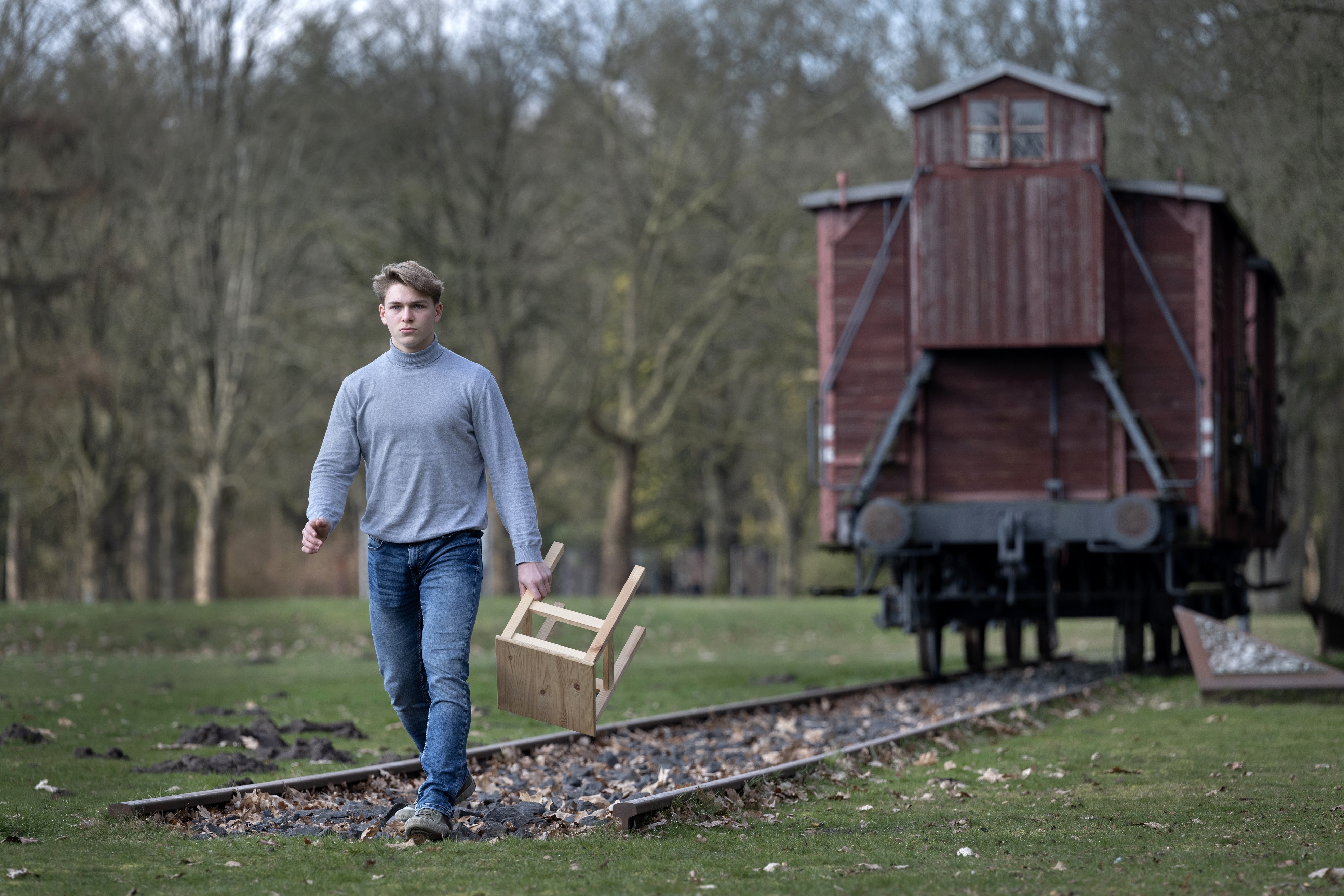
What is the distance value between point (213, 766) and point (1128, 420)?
27.6 feet

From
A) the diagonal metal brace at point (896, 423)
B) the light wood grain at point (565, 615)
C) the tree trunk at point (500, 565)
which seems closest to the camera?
the light wood grain at point (565, 615)

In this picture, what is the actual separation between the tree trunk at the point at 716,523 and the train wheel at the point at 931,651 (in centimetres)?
2699

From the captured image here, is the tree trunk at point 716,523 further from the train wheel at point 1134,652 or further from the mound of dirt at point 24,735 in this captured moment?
the mound of dirt at point 24,735

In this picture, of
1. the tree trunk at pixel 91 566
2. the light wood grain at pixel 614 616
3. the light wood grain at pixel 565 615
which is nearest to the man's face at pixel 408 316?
the light wood grain at pixel 565 615

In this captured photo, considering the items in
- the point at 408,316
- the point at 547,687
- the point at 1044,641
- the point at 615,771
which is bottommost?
the point at 1044,641

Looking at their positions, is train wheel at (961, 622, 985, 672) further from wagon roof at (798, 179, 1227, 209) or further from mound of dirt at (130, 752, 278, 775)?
mound of dirt at (130, 752, 278, 775)

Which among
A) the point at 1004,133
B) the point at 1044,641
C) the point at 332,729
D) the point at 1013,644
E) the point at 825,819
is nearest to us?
the point at 825,819

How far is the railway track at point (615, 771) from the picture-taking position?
6.40 metres

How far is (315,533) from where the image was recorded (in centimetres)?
602

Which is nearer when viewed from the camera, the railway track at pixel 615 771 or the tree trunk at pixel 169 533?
the railway track at pixel 615 771

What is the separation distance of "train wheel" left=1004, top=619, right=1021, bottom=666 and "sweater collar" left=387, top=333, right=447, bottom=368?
11.6 metres

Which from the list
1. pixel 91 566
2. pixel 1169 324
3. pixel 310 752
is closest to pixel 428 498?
pixel 310 752

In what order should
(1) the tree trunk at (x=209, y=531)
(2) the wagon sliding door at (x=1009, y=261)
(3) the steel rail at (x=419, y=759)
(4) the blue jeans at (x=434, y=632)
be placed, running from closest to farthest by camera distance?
1. (4) the blue jeans at (x=434, y=632)
2. (3) the steel rail at (x=419, y=759)
3. (2) the wagon sliding door at (x=1009, y=261)
4. (1) the tree trunk at (x=209, y=531)

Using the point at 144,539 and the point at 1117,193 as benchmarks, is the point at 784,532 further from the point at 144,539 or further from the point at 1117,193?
the point at 1117,193
